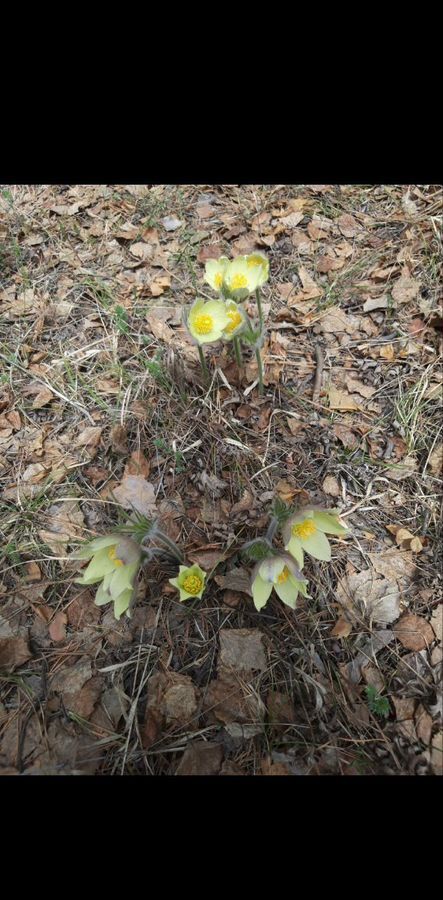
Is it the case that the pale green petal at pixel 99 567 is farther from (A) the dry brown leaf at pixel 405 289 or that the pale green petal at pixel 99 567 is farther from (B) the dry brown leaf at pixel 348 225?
(B) the dry brown leaf at pixel 348 225

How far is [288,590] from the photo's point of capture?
5.45ft

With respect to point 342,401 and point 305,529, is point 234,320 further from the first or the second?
point 305,529

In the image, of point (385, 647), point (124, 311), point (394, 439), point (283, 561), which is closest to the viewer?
point (283, 561)

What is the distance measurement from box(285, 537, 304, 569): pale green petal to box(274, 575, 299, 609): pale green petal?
3.2 inches

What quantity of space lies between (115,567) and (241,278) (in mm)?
1249

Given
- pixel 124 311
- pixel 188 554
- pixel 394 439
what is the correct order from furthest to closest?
pixel 124 311
pixel 394 439
pixel 188 554

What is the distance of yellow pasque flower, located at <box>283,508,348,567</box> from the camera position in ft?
5.35

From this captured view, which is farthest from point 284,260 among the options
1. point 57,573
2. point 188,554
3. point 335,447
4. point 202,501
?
point 57,573

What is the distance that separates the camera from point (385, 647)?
→ 5.71ft

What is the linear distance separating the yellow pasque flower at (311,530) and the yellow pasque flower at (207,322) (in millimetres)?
813

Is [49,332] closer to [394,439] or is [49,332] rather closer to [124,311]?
[124,311]

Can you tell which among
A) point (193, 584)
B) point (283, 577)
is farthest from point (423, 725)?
point (193, 584)

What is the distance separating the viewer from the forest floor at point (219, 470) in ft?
5.46

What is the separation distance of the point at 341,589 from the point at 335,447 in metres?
0.58
